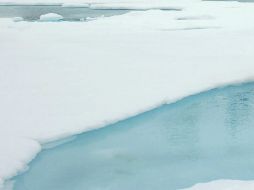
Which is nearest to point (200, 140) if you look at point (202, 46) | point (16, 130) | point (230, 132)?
point (230, 132)

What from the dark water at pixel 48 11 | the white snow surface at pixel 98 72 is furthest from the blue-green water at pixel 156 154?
the dark water at pixel 48 11

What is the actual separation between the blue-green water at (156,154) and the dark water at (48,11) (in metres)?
12.2

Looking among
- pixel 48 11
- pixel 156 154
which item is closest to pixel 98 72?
pixel 156 154

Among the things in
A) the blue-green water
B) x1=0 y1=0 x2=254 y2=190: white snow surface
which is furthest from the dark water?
the blue-green water

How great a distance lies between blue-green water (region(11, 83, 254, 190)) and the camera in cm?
437

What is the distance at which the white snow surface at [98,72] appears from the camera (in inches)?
214

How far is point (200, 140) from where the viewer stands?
5.42 metres

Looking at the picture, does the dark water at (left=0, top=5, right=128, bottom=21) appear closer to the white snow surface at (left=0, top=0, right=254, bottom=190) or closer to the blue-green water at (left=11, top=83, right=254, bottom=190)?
the white snow surface at (left=0, top=0, right=254, bottom=190)

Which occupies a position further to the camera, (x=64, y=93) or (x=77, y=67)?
(x=77, y=67)

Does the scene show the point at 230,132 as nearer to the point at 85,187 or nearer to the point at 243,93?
the point at 243,93

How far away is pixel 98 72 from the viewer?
7.88m

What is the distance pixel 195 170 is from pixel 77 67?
4215 millimetres

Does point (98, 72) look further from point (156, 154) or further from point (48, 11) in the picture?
point (48, 11)

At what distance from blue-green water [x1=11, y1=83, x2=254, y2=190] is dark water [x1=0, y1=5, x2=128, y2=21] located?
40.1 feet
